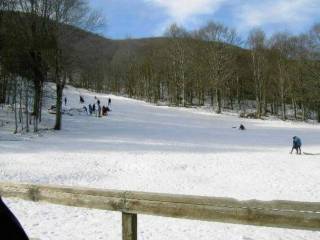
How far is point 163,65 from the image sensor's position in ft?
257

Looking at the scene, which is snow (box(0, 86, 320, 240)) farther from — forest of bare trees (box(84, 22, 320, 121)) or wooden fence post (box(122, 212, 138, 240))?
forest of bare trees (box(84, 22, 320, 121))

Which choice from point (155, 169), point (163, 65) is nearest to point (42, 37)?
point (155, 169)

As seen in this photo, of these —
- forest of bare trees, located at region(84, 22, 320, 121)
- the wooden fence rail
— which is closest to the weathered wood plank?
the wooden fence rail

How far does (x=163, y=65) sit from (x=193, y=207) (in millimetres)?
75065

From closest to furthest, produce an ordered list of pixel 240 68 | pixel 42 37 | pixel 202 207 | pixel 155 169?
pixel 202 207 → pixel 155 169 → pixel 42 37 → pixel 240 68

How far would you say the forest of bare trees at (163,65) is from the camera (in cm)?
3481

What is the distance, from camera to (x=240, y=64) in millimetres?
78750

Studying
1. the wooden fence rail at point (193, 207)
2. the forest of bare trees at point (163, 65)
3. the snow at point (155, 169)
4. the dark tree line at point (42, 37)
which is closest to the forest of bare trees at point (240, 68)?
the forest of bare trees at point (163, 65)

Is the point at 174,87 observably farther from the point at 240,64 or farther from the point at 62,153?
the point at 62,153

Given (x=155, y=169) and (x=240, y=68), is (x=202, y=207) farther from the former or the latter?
(x=240, y=68)

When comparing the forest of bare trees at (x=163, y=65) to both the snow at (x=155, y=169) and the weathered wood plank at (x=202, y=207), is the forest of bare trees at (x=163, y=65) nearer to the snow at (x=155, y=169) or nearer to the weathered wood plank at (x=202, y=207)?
the snow at (x=155, y=169)

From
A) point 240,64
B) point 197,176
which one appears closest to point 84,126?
point 197,176

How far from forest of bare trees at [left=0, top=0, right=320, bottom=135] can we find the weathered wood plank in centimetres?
3039

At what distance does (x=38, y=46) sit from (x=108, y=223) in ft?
84.4
